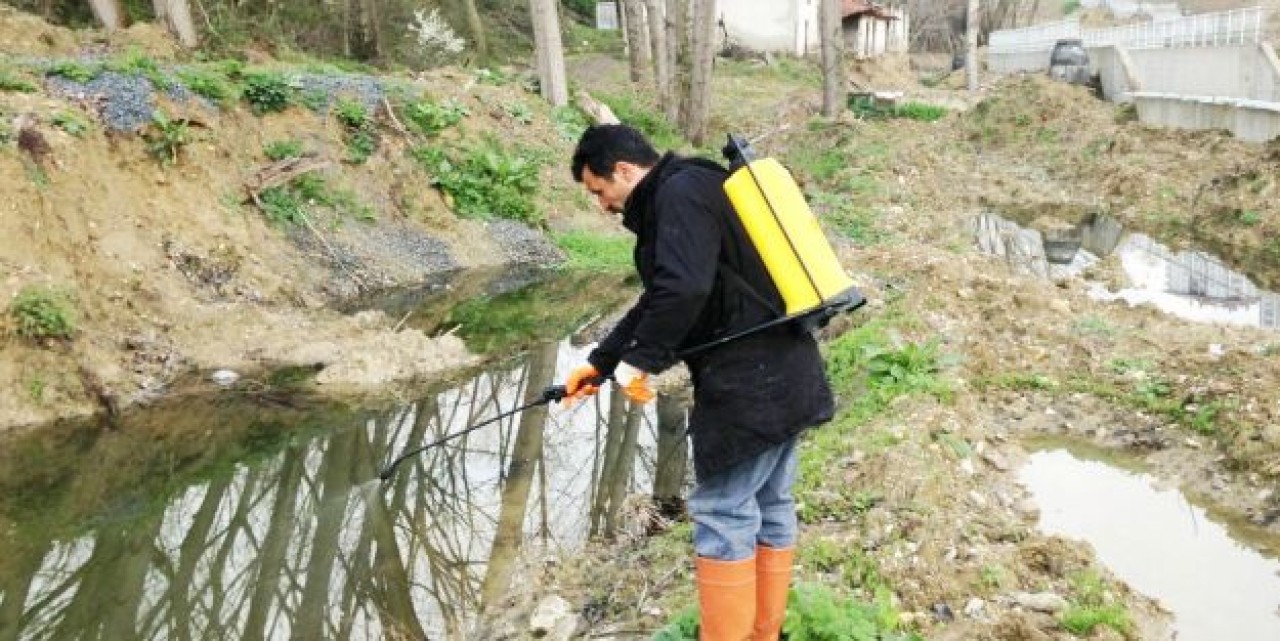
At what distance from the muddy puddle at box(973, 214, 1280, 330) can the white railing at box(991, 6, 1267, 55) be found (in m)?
7.36

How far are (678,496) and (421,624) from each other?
193 centimetres

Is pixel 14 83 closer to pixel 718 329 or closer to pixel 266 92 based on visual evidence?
pixel 266 92

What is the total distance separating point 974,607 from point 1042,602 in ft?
1.01

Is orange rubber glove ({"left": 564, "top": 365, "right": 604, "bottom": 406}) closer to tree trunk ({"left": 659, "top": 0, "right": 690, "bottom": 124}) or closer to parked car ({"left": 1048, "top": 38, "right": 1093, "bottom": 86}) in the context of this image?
tree trunk ({"left": 659, "top": 0, "right": 690, "bottom": 124})

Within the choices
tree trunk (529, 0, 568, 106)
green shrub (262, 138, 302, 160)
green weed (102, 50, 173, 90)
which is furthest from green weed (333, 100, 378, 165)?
tree trunk (529, 0, 568, 106)

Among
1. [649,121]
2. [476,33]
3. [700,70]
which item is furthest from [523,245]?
[476,33]

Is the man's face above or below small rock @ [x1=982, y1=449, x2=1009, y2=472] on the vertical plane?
above

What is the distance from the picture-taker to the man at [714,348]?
3217 millimetres

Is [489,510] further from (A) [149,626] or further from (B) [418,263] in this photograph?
(B) [418,263]

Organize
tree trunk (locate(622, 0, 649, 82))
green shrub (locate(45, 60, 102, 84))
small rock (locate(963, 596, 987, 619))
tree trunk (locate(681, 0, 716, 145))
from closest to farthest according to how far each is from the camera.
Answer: small rock (locate(963, 596, 987, 619)) → green shrub (locate(45, 60, 102, 84)) → tree trunk (locate(681, 0, 716, 145)) → tree trunk (locate(622, 0, 649, 82))

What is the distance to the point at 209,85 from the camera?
38.6 feet

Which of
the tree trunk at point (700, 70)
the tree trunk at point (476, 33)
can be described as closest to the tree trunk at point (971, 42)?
the tree trunk at point (700, 70)

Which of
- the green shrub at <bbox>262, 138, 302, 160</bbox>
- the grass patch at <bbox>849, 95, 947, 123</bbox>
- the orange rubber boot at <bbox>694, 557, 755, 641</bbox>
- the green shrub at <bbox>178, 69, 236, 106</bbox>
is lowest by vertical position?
the grass patch at <bbox>849, 95, 947, 123</bbox>

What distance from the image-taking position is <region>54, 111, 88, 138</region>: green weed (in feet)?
32.3
